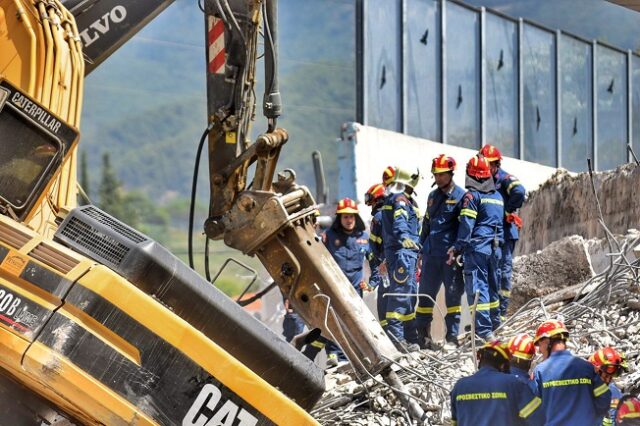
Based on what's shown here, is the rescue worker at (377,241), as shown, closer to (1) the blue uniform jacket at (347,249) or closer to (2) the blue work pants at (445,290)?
(1) the blue uniform jacket at (347,249)

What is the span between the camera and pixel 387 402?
828 centimetres

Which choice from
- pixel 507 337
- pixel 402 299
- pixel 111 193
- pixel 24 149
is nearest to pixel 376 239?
pixel 402 299

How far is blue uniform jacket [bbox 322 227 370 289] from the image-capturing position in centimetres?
1196

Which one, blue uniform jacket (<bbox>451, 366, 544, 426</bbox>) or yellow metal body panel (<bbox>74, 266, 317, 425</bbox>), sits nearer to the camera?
yellow metal body panel (<bbox>74, 266, 317, 425</bbox>)

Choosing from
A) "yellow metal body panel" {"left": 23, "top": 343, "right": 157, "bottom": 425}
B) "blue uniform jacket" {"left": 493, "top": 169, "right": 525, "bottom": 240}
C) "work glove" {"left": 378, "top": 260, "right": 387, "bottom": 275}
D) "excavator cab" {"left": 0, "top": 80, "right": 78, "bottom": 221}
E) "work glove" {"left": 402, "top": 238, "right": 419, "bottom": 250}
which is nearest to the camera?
"yellow metal body panel" {"left": 23, "top": 343, "right": 157, "bottom": 425}

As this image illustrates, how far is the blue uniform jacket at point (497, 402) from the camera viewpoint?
22.8 ft

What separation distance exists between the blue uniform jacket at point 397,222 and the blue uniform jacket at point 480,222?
0.83m

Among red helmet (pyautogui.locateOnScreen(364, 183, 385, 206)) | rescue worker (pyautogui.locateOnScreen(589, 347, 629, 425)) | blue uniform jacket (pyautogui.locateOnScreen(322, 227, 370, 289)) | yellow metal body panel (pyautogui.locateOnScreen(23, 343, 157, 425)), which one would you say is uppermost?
red helmet (pyautogui.locateOnScreen(364, 183, 385, 206))

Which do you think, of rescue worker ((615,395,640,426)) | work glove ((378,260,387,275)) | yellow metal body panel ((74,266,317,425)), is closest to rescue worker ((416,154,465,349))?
work glove ((378,260,387,275))

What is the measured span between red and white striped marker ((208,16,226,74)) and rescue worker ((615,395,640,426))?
140 inches

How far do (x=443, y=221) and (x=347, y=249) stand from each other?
1697mm

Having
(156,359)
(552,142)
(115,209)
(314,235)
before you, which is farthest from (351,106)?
(156,359)

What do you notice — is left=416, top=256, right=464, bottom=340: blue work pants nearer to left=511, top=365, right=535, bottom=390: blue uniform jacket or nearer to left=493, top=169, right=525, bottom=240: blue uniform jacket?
left=493, top=169, right=525, bottom=240: blue uniform jacket

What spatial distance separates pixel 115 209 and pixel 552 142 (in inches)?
574
